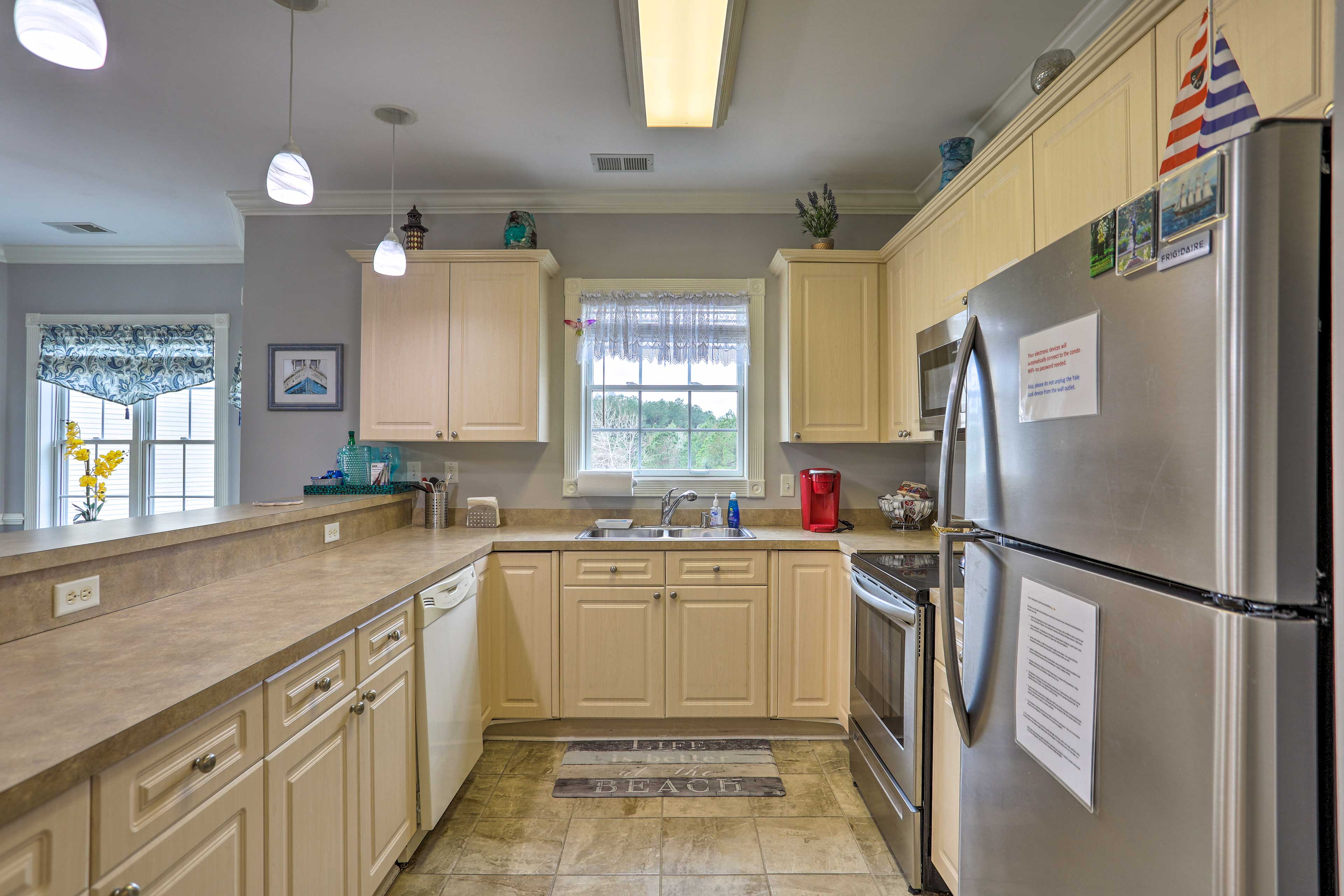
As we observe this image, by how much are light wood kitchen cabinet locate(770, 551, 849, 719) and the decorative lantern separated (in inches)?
94.7

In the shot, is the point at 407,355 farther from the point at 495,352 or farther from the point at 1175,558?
the point at 1175,558

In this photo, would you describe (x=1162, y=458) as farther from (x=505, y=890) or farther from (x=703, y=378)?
(x=703, y=378)

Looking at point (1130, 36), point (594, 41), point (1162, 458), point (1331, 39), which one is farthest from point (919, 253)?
point (1162, 458)

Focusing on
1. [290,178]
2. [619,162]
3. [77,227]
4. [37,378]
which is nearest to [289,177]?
[290,178]

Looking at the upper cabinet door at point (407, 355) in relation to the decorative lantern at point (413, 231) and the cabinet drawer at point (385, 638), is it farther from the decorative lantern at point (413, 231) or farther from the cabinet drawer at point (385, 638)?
the cabinet drawer at point (385, 638)

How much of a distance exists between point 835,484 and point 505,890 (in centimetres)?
219

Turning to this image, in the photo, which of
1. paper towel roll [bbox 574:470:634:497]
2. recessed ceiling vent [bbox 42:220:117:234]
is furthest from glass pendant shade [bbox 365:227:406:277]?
recessed ceiling vent [bbox 42:220:117:234]

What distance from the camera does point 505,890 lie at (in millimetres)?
1950

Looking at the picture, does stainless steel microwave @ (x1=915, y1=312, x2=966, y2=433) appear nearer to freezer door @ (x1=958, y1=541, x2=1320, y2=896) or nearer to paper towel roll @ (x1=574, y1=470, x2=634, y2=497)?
freezer door @ (x1=958, y1=541, x2=1320, y2=896)

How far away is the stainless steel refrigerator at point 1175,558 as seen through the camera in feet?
2.09

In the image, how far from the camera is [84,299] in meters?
4.65

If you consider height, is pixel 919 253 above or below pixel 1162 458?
above

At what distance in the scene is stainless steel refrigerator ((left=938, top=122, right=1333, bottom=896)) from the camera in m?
0.64

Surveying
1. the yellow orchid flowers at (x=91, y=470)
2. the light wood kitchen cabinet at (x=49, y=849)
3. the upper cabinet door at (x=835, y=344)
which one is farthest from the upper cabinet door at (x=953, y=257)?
the yellow orchid flowers at (x=91, y=470)
